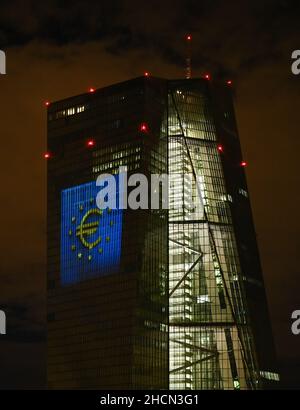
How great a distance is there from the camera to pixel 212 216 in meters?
200

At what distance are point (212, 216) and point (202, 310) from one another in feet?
60.8

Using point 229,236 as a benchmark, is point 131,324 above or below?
below

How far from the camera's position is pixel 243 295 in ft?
650

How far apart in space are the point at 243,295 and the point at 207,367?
15698mm

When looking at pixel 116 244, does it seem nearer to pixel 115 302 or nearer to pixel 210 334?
pixel 115 302
